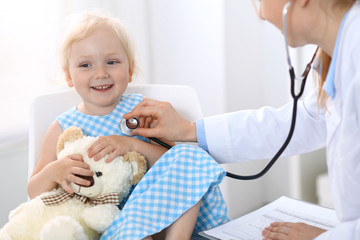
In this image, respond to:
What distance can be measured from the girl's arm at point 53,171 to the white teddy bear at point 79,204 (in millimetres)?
19

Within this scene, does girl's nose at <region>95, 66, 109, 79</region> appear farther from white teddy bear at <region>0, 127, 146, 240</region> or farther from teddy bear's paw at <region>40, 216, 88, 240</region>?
teddy bear's paw at <region>40, 216, 88, 240</region>

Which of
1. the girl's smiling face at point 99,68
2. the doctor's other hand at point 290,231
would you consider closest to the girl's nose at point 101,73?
the girl's smiling face at point 99,68

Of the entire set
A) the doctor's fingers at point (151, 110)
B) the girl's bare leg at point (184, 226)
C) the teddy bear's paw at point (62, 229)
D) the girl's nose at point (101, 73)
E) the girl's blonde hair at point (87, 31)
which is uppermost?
the girl's blonde hair at point (87, 31)

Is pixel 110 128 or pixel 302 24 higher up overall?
pixel 302 24

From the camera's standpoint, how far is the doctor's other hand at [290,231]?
0.96 m

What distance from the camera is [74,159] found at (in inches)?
42.3

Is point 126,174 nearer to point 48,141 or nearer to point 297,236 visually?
point 48,141

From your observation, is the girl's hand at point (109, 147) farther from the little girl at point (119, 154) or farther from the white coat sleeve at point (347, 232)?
the white coat sleeve at point (347, 232)

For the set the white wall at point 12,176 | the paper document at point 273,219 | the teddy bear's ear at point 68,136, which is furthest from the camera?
the white wall at point 12,176

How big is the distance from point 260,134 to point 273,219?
0.22 meters

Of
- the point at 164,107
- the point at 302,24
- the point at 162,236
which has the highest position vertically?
the point at 302,24

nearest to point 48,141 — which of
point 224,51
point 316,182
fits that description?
point 224,51

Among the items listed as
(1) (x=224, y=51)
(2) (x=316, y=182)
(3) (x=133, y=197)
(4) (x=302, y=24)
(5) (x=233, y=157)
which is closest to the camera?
(4) (x=302, y=24)

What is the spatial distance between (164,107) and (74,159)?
0.28 metres
